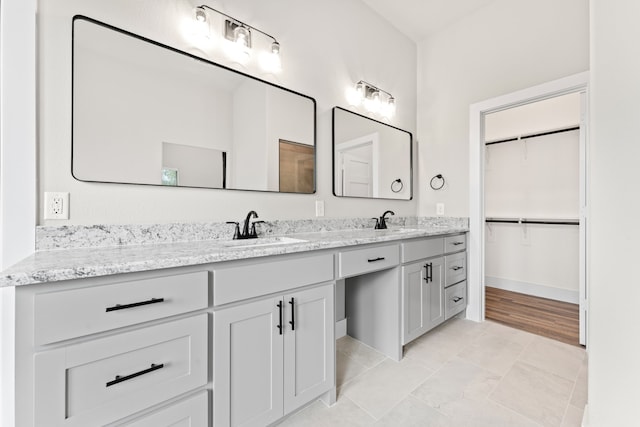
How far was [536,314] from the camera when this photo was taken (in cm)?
279

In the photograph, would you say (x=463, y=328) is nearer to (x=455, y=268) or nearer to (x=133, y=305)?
(x=455, y=268)

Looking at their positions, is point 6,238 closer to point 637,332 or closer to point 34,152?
point 34,152

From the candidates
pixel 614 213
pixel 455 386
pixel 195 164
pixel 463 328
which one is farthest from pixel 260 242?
pixel 463 328

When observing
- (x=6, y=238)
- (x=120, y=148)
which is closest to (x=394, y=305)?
(x=120, y=148)

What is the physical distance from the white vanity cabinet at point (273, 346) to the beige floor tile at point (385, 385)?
0.77 feet

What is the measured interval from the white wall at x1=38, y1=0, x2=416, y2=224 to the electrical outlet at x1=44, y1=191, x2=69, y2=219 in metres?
0.03

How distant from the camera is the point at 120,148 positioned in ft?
4.51

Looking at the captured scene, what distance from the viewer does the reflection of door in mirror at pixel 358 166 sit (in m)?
2.36

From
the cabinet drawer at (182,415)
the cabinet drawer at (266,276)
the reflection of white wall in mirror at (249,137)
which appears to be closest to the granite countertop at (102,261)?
the cabinet drawer at (266,276)

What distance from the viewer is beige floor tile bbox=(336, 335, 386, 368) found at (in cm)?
194

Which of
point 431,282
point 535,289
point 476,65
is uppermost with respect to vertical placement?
point 476,65

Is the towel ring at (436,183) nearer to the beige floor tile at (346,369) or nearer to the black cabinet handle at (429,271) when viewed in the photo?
the black cabinet handle at (429,271)

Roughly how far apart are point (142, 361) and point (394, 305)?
1.51 metres

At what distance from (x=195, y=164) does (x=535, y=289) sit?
3966 mm
